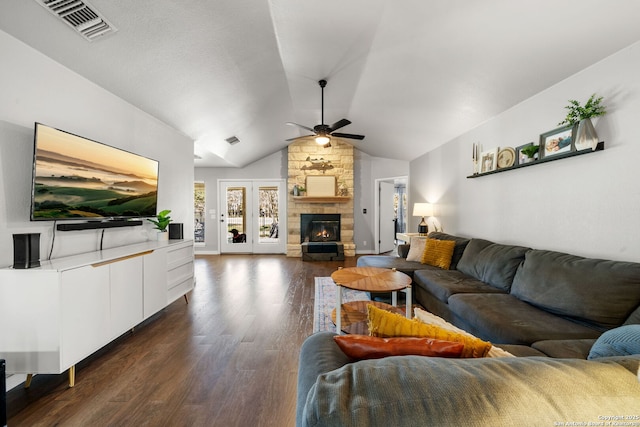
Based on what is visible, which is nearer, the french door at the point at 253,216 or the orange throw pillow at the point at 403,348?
the orange throw pillow at the point at 403,348

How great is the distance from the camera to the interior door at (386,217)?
726cm

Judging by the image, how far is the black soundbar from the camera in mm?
2277

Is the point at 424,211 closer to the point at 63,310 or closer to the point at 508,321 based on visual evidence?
the point at 508,321

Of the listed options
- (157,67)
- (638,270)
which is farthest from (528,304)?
(157,67)

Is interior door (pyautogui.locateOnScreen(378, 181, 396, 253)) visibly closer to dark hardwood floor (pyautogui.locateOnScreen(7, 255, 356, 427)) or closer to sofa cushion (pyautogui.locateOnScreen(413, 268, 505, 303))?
sofa cushion (pyautogui.locateOnScreen(413, 268, 505, 303))

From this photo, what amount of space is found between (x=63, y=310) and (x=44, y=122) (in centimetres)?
147

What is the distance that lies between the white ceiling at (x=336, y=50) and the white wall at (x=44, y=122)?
12 cm

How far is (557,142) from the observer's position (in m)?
2.51

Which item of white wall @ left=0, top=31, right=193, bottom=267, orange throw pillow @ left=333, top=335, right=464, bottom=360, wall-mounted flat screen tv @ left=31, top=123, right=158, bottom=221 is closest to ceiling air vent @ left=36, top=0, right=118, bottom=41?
white wall @ left=0, top=31, right=193, bottom=267

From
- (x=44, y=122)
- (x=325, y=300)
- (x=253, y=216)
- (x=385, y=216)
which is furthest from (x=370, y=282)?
(x=253, y=216)

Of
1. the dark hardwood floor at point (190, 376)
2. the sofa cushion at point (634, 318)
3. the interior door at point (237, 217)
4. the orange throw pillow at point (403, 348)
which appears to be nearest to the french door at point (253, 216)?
the interior door at point (237, 217)

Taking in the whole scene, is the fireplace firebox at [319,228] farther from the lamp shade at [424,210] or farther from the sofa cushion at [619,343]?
the sofa cushion at [619,343]

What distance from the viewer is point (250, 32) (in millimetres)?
2645

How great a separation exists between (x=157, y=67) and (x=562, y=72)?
146 inches
